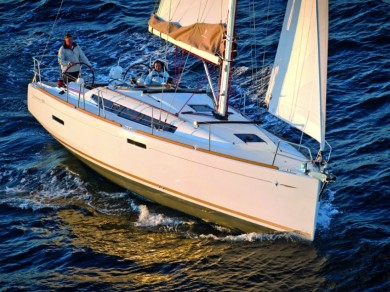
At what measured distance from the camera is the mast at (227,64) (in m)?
17.1

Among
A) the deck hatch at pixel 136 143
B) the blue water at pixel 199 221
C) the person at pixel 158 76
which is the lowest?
the blue water at pixel 199 221

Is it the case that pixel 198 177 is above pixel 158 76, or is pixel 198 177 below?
below

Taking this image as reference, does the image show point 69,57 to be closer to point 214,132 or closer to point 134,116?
point 134,116

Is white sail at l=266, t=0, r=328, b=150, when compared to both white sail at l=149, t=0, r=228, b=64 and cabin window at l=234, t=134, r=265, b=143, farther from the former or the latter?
white sail at l=149, t=0, r=228, b=64

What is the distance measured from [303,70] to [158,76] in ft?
19.9

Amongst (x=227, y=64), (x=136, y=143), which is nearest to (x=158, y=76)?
(x=136, y=143)

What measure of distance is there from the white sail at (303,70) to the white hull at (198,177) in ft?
3.68

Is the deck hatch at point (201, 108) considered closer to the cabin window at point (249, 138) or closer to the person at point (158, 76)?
the cabin window at point (249, 138)

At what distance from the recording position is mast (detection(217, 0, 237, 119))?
56.2 feet

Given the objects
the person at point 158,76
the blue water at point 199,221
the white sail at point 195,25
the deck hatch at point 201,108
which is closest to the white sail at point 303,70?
the white sail at point 195,25

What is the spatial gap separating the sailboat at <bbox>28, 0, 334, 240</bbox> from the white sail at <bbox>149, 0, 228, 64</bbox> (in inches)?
1.0

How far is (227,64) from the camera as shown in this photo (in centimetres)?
1755

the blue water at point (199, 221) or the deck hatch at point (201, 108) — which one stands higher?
the deck hatch at point (201, 108)

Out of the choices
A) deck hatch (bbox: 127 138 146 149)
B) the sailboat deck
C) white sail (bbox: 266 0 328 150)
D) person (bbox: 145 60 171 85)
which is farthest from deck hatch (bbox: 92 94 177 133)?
white sail (bbox: 266 0 328 150)
